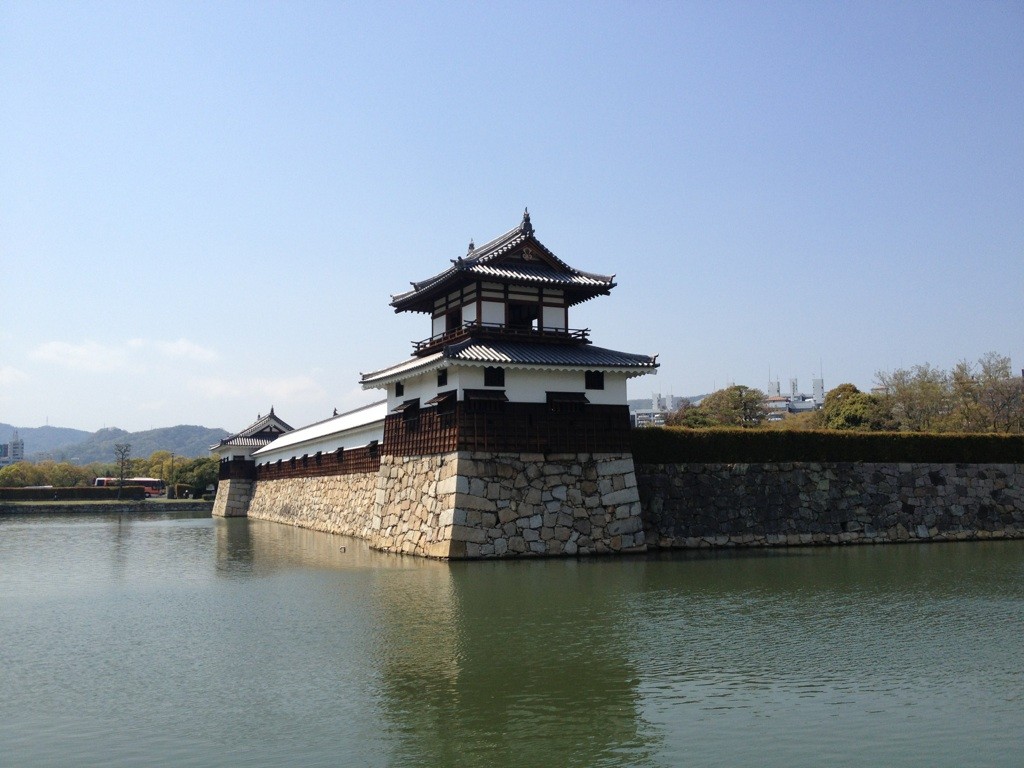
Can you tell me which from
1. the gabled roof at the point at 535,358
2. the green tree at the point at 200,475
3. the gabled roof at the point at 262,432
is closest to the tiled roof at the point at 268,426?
the gabled roof at the point at 262,432

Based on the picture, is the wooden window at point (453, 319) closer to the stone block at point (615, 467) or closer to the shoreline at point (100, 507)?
the stone block at point (615, 467)

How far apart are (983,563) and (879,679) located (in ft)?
43.7

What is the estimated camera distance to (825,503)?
27.0 m

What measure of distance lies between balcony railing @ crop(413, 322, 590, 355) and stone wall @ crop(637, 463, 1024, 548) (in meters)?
4.54

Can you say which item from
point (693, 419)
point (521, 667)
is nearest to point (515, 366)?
point (521, 667)

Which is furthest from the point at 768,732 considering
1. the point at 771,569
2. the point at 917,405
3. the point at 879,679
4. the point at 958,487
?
the point at 917,405

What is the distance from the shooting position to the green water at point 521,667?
26.5 feet

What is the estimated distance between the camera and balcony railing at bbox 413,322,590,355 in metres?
23.7

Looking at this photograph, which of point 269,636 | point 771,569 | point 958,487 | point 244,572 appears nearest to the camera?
point 269,636

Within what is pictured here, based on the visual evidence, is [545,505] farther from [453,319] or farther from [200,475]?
[200,475]

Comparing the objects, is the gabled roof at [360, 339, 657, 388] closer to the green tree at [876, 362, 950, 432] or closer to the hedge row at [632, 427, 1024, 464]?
the hedge row at [632, 427, 1024, 464]

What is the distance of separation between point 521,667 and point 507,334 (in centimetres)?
1388

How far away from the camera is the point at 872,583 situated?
17766 millimetres

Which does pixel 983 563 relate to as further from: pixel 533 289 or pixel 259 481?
pixel 259 481
